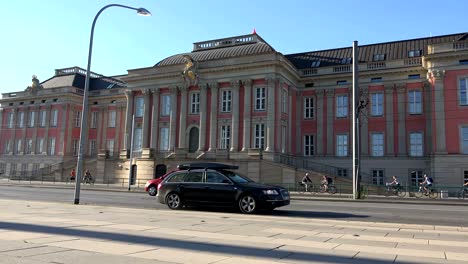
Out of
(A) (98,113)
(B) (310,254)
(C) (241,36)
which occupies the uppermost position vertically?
(C) (241,36)

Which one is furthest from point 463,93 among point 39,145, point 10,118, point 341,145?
point 10,118

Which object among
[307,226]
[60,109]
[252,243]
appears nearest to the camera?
[252,243]

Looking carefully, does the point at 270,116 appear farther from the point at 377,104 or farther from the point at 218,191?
the point at 218,191

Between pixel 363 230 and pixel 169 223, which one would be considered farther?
pixel 169 223

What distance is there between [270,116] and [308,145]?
7793 mm

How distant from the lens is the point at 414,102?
44.0 meters

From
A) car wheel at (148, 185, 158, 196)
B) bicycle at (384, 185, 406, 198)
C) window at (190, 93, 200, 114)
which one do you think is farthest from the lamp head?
window at (190, 93, 200, 114)

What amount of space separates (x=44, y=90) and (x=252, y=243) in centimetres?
6673

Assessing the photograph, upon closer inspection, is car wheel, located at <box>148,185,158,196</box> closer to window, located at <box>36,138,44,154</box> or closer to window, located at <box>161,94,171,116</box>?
window, located at <box>161,94,171,116</box>

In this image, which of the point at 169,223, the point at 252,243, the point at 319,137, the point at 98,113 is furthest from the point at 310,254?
the point at 98,113

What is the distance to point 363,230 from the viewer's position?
10.5 m

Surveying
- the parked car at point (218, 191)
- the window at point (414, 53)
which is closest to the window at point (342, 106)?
the window at point (414, 53)

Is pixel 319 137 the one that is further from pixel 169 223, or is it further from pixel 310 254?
pixel 310 254

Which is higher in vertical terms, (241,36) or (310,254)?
(241,36)
